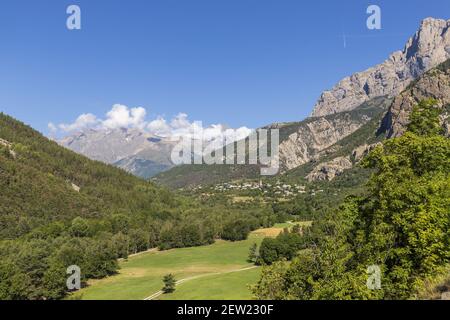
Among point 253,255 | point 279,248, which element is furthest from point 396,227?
point 253,255

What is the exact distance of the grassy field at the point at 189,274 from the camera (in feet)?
326

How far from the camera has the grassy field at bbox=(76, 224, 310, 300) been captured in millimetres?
99312

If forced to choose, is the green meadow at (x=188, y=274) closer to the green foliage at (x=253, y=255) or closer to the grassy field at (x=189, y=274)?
the grassy field at (x=189, y=274)

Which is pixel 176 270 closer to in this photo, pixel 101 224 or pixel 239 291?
pixel 239 291

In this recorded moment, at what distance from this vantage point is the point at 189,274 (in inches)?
4919

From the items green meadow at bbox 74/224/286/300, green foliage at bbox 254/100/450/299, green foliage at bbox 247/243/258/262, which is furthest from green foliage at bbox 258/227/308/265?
green foliage at bbox 254/100/450/299

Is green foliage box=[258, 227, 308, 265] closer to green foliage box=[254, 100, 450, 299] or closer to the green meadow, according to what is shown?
the green meadow

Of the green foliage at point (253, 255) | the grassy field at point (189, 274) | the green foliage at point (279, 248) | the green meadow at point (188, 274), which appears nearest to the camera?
the grassy field at point (189, 274)

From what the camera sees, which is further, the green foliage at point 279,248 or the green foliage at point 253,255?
the green foliage at point 253,255

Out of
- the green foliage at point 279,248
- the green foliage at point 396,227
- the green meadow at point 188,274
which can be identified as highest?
the green foliage at point 396,227

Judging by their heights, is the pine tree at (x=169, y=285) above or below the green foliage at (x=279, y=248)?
below

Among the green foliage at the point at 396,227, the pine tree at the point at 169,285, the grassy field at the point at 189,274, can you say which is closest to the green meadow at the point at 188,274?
the grassy field at the point at 189,274

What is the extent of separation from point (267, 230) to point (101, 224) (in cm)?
7956

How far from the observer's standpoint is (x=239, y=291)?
96688 millimetres
